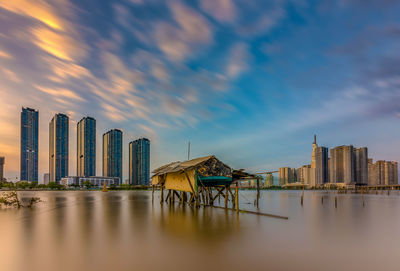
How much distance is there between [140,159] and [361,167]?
543 feet

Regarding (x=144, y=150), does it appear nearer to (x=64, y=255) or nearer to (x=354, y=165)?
(x=354, y=165)

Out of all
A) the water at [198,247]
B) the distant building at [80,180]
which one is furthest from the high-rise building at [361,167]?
the water at [198,247]

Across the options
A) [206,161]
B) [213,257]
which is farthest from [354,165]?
[213,257]

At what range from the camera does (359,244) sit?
13422mm

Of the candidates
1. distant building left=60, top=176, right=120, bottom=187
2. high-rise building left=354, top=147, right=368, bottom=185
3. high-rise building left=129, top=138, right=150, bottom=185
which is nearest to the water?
high-rise building left=129, top=138, right=150, bottom=185

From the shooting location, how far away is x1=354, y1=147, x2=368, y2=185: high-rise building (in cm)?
19500

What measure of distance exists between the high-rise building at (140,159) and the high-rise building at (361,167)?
514ft

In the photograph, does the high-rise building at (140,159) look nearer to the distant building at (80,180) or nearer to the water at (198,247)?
the distant building at (80,180)

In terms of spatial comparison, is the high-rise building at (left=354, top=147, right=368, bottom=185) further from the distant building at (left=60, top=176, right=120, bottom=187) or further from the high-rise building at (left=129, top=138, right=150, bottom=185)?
the distant building at (left=60, top=176, right=120, bottom=187)

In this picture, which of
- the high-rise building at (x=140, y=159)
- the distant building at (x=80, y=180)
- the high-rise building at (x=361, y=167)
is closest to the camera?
the distant building at (x=80, y=180)

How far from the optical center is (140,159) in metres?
184

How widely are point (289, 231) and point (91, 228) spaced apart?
13.0m

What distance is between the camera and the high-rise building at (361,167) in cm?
19500

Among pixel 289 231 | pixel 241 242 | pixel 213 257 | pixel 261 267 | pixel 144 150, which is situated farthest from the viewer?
pixel 144 150
